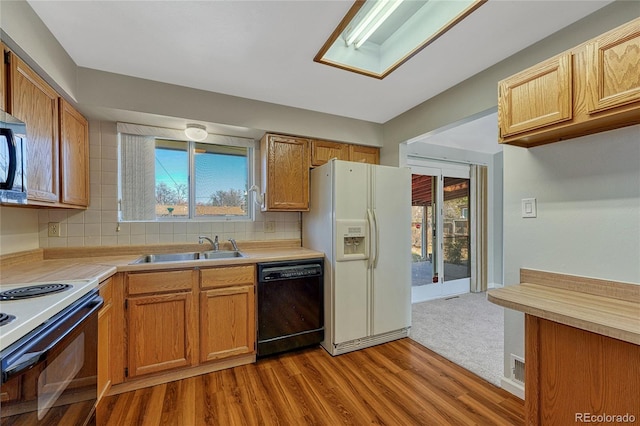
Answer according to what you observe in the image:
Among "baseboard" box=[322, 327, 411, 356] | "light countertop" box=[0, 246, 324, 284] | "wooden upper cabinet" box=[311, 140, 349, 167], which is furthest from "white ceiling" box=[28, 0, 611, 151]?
"baseboard" box=[322, 327, 411, 356]

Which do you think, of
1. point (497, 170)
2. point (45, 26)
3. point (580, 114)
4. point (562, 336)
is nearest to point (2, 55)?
point (45, 26)

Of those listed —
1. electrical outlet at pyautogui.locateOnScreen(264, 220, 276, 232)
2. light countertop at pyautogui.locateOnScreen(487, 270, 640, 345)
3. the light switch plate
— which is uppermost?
the light switch plate

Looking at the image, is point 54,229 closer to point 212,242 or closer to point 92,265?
point 92,265

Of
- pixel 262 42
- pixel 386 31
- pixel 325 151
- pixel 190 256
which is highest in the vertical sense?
pixel 386 31

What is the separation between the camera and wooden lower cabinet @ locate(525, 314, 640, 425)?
117 centimetres

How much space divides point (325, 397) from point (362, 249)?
1260 mm

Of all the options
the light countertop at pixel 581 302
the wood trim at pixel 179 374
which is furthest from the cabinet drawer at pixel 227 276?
the light countertop at pixel 581 302

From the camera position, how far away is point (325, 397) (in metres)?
1.91

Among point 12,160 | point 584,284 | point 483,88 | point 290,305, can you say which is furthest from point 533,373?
point 12,160

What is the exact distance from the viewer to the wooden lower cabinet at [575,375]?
1.17 metres

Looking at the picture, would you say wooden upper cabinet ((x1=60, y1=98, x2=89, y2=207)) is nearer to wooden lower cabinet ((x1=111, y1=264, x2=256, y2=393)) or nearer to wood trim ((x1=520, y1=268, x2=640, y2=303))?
wooden lower cabinet ((x1=111, y1=264, x2=256, y2=393))

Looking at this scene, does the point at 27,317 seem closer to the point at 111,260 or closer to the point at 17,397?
the point at 17,397

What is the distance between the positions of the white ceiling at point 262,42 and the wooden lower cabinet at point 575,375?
1.77 metres

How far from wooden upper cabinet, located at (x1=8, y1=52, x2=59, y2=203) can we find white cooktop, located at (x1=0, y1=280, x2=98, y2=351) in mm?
639
